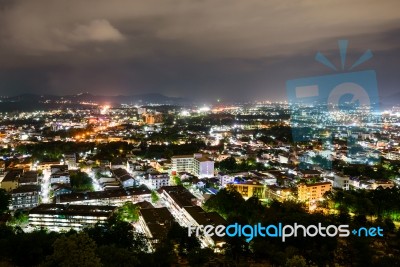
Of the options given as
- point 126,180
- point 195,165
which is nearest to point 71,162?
point 126,180

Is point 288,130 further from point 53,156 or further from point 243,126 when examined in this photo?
point 53,156

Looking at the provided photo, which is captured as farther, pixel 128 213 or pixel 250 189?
pixel 250 189

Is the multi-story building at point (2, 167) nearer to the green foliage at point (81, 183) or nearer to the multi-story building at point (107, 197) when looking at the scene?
the green foliage at point (81, 183)

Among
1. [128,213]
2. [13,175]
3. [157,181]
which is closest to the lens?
[128,213]

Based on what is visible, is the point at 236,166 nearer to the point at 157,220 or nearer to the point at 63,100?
the point at 157,220

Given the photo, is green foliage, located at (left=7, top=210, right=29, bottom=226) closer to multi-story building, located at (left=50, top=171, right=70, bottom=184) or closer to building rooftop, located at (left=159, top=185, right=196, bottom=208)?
multi-story building, located at (left=50, top=171, right=70, bottom=184)

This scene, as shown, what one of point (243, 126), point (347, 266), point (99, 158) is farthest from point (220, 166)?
point (243, 126)
